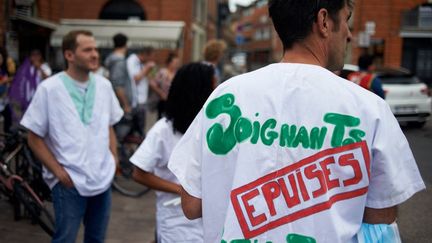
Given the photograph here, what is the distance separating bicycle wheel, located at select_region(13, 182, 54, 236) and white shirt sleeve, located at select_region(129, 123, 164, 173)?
231 centimetres

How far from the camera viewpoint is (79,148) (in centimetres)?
343

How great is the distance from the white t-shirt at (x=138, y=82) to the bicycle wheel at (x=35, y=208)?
10.9 ft

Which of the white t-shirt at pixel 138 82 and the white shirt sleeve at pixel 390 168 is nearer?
the white shirt sleeve at pixel 390 168

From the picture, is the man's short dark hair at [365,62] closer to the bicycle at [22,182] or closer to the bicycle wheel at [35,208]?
the bicycle at [22,182]

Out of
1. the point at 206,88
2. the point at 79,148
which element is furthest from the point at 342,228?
the point at 79,148

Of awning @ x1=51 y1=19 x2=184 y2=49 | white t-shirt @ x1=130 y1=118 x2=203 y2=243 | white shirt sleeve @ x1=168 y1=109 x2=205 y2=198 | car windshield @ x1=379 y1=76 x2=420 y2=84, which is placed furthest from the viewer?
awning @ x1=51 y1=19 x2=184 y2=49

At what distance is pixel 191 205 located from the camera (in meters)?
1.65

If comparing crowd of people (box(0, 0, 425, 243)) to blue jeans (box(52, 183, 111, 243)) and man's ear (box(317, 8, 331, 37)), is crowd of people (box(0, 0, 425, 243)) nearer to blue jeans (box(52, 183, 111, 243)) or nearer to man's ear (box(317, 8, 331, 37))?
man's ear (box(317, 8, 331, 37))

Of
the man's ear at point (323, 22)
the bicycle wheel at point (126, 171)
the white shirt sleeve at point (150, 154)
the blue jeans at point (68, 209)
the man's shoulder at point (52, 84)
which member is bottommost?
the bicycle wheel at point (126, 171)

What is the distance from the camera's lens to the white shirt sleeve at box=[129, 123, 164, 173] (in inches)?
114

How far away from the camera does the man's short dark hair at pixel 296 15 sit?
1496 millimetres

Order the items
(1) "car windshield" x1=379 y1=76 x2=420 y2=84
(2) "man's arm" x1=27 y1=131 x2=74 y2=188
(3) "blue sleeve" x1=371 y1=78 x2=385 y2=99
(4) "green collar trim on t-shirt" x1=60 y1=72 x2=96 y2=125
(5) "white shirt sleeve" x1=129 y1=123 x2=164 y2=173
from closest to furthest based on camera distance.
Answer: (5) "white shirt sleeve" x1=129 y1=123 x2=164 y2=173 → (2) "man's arm" x1=27 y1=131 x2=74 y2=188 → (4) "green collar trim on t-shirt" x1=60 y1=72 x2=96 y2=125 → (3) "blue sleeve" x1=371 y1=78 x2=385 y2=99 → (1) "car windshield" x1=379 y1=76 x2=420 y2=84

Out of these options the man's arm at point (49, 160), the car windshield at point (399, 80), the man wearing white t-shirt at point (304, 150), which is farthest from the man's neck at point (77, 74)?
the car windshield at point (399, 80)

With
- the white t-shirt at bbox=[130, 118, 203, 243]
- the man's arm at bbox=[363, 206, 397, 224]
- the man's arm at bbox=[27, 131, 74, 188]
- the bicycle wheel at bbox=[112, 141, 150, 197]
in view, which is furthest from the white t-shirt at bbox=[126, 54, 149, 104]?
the man's arm at bbox=[363, 206, 397, 224]
